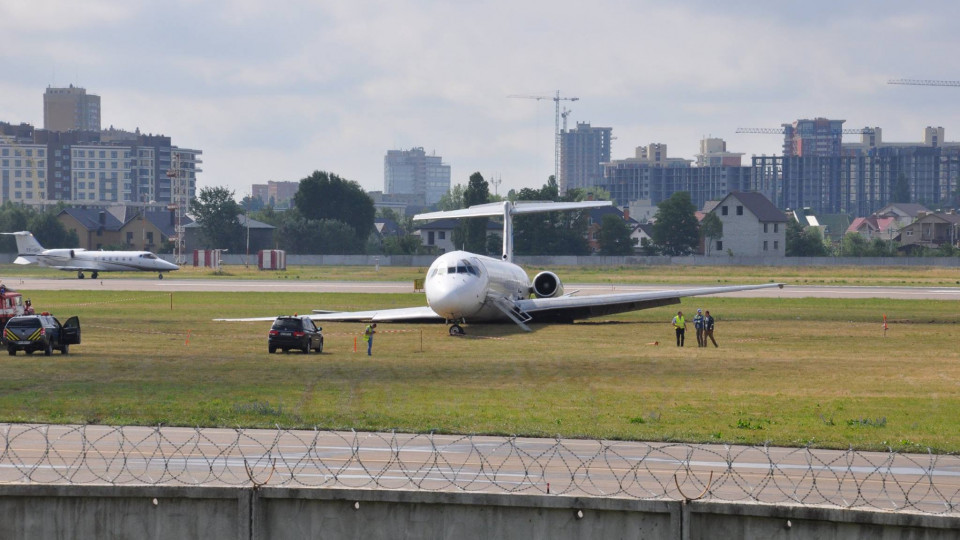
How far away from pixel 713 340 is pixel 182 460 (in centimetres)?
3221

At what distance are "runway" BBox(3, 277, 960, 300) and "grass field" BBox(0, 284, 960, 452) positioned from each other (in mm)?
30316

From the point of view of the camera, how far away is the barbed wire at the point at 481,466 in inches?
826

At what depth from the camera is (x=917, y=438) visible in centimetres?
2755

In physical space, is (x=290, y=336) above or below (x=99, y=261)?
below

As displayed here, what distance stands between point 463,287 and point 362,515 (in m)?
37.3

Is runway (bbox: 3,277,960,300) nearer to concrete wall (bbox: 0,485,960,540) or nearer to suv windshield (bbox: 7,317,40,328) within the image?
suv windshield (bbox: 7,317,40,328)

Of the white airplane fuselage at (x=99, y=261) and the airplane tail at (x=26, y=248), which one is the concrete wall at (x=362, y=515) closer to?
the white airplane fuselage at (x=99, y=261)

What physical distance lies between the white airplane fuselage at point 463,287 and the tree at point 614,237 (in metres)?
136

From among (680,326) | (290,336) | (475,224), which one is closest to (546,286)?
(680,326)

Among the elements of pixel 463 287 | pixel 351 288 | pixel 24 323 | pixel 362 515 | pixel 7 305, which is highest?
pixel 463 287

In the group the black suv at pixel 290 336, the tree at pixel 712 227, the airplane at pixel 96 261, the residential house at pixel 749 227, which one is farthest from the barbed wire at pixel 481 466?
the residential house at pixel 749 227

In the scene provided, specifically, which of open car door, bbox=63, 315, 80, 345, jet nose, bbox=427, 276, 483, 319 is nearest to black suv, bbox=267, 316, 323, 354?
open car door, bbox=63, 315, 80, 345

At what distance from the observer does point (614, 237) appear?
19462 centimetres

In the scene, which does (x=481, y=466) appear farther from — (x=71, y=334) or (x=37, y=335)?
(x=71, y=334)
